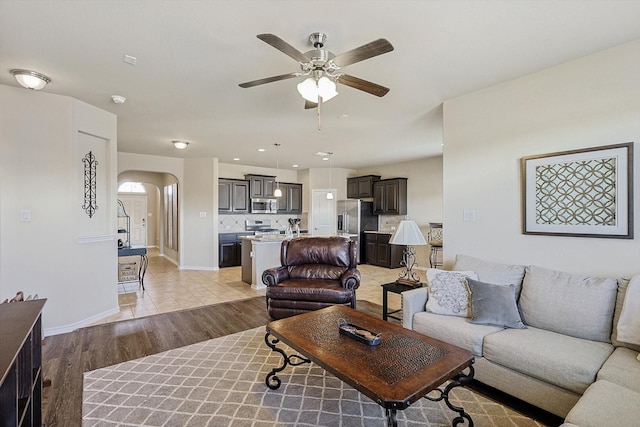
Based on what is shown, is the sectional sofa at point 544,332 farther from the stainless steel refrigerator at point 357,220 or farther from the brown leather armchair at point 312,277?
the stainless steel refrigerator at point 357,220

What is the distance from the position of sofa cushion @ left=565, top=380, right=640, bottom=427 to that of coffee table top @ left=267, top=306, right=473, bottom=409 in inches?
19.7

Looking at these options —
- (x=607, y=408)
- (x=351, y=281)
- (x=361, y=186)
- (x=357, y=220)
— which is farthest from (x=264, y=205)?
(x=607, y=408)

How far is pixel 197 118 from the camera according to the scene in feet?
13.5

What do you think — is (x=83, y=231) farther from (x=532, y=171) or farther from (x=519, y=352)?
(x=532, y=171)

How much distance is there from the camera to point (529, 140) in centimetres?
286

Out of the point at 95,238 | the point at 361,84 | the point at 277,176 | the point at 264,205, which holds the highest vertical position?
the point at 277,176

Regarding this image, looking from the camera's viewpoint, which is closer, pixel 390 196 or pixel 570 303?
pixel 570 303

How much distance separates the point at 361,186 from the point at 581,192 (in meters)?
5.79

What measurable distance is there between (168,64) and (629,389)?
3.78 meters

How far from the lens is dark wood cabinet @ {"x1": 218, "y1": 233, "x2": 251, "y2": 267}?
7344 mm

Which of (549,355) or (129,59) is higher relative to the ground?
(129,59)

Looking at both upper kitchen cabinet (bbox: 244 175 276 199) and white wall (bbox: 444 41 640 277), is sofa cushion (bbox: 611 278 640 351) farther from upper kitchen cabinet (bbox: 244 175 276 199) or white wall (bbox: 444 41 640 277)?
upper kitchen cabinet (bbox: 244 175 276 199)

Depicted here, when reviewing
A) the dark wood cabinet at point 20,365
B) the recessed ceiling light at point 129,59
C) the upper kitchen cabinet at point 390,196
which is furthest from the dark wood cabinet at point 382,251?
the dark wood cabinet at point 20,365

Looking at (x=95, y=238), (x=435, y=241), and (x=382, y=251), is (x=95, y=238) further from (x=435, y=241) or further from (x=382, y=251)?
(x=435, y=241)
